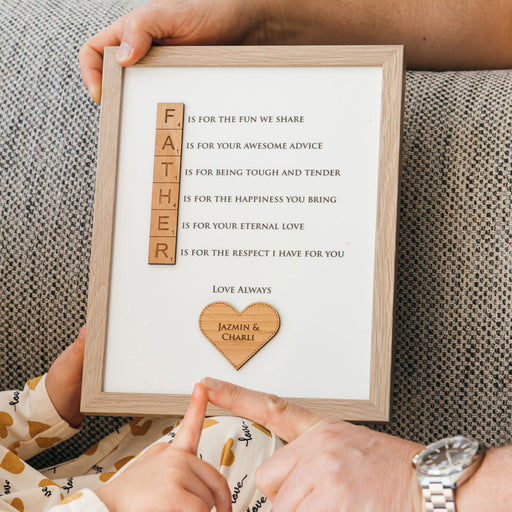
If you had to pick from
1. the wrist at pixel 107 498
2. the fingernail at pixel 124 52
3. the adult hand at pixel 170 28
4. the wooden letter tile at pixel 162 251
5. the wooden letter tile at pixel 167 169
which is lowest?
the wrist at pixel 107 498

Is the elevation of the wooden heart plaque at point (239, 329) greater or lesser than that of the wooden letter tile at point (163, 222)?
lesser

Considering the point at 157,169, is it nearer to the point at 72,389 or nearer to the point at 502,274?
the point at 72,389

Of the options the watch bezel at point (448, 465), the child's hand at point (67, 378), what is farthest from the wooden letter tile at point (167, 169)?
the watch bezel at point (448, 465)

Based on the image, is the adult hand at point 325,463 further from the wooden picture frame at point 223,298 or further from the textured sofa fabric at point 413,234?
the textured sofa fabric at point 413,234

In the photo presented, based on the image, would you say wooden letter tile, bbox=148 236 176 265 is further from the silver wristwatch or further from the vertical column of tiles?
the silver wristwatch

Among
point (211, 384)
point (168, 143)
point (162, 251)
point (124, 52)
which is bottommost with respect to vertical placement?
point (211, 384)

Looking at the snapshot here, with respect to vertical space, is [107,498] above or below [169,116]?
below

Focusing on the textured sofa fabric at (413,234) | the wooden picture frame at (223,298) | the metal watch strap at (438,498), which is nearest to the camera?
the metal watch strap at (438,498)

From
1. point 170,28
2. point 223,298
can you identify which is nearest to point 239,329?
point 223,298

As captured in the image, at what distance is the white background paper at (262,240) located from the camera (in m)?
0.76

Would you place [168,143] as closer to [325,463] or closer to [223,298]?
[223,298]

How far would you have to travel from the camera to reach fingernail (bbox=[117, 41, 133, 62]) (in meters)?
0.82

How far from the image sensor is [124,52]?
0.82 m

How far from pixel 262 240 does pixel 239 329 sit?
0.34 feet
